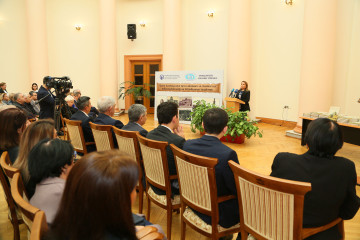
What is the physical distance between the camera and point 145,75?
11250mm

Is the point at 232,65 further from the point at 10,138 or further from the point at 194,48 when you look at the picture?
the point at 10,138

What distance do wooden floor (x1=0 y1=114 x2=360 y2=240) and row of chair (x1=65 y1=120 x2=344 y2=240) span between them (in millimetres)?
371

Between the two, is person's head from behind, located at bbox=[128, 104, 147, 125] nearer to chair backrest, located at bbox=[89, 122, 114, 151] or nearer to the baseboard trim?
chair backrest, located at bbox=[89, 122, 114, 151]

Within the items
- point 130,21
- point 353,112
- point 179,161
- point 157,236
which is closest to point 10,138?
point 179,161

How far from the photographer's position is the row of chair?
135 cm

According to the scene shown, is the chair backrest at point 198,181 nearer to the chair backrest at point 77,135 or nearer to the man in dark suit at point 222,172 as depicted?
the man in dark suit at point 222,172

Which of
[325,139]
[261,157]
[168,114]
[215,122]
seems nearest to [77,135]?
[168,114]

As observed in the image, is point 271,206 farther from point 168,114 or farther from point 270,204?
point 168,114

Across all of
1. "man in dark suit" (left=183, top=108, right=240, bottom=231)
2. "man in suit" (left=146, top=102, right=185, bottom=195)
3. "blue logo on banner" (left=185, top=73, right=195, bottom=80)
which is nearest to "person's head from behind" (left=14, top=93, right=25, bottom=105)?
"blue logo on banner" (left=185, top=73, right=195, bottom=80)

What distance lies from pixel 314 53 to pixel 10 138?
20.2 feet

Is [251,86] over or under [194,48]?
under

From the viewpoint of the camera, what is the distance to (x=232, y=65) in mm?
9016

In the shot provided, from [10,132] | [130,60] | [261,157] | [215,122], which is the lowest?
[261,157]

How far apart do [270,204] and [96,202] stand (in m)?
0.93
